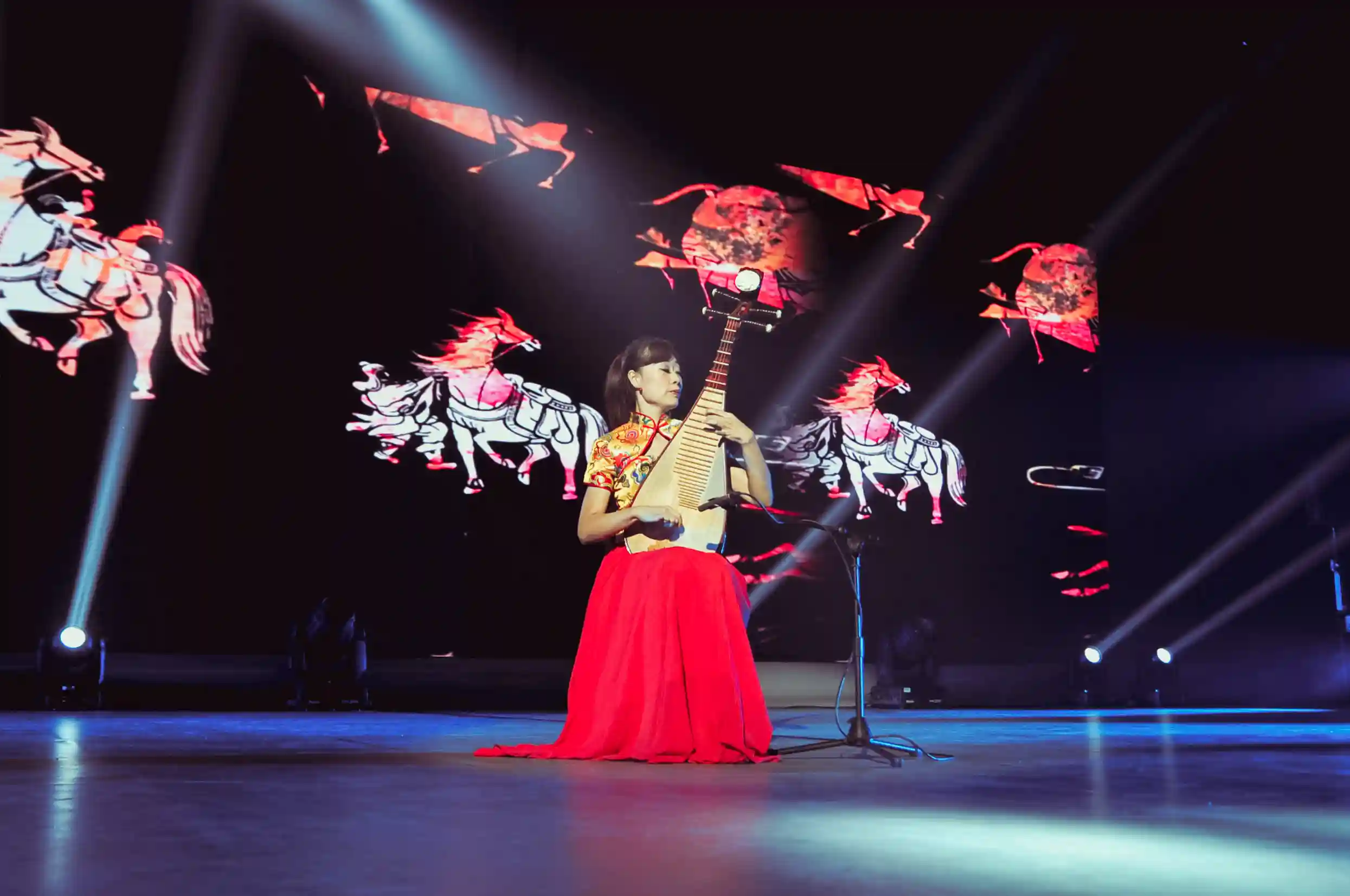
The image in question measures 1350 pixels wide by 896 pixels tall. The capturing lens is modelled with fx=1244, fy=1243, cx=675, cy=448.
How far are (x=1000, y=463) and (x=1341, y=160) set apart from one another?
8.57 ft

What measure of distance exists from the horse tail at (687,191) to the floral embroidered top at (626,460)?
403 centimetres

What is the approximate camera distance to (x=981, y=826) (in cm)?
189

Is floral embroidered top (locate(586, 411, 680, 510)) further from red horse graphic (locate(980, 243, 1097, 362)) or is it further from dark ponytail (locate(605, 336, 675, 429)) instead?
red horse graphic (locate(980, 243, 1097, 362))

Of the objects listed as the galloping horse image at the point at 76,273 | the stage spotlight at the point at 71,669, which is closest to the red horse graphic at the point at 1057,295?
the galloping horse image at the point at 76,273

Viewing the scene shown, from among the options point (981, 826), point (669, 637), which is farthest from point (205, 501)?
point (981, 826)

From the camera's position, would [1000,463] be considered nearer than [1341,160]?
No

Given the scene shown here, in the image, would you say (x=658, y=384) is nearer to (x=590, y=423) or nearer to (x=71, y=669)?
(x=590, y=423)

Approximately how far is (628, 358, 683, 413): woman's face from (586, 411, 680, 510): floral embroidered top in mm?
62

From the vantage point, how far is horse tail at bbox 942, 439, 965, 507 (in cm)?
770

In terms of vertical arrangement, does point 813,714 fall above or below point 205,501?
below

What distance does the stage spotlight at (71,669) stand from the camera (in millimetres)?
5488

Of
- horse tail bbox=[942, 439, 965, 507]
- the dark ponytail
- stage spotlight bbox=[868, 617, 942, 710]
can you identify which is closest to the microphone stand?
the dark ponytail

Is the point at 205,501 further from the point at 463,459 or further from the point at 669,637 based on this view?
the point at 669,637

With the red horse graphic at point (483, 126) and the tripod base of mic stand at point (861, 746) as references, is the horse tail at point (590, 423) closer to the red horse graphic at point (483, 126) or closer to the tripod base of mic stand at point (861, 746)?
the red horse graphic at point (483, 126)
